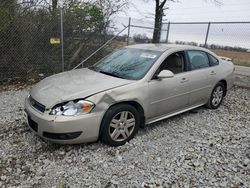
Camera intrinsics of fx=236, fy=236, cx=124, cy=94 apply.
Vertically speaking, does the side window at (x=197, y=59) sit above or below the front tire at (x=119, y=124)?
above

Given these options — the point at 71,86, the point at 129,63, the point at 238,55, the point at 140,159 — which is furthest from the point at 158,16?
the point at 140,159

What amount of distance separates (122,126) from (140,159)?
0.56 meters

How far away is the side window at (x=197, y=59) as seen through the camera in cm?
455

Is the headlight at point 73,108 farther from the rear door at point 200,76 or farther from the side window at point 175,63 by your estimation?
the rear door at point 200,76

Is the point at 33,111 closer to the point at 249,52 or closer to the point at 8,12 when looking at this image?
the point at 8,12

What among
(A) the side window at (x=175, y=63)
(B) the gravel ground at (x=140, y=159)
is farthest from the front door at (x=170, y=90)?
(B) the gravel ground at (x=140, y=159)

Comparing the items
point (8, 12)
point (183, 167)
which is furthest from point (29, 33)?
point (183, 167)

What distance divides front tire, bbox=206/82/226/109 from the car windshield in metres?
1.83

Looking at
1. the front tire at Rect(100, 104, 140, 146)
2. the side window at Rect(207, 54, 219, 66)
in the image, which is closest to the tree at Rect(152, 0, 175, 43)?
the side window at Rect(207, 54, 219, 66)

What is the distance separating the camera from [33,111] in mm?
3264

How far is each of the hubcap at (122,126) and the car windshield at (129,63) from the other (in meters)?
0.62

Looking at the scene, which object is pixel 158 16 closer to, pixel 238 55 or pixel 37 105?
pixel 238 55

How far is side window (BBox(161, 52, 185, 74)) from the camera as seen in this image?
13.3 feet

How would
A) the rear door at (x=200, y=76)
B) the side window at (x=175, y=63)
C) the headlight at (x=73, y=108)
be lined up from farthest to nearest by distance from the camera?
the rear door at (x=200, y=76) < the side window at (x=175, y=63) < the headlight at (x=73, y=108)
